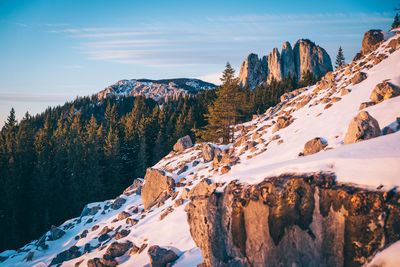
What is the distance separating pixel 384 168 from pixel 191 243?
865cm

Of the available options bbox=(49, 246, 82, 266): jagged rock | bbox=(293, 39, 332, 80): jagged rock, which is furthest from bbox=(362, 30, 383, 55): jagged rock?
bbox=(293, 39, 332, 80): jagged rock

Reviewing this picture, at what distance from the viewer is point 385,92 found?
12.0 metres

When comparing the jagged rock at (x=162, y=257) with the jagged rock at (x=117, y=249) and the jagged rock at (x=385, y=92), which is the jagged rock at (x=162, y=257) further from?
the jagged rock at (x=385, y=92)

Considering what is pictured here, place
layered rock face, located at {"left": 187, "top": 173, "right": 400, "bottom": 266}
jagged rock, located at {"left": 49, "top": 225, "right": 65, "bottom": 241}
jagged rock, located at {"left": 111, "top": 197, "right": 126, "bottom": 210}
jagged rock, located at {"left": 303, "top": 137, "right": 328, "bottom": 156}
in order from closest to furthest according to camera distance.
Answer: layered rock face, located at {"left": 187, "top": 173, "right": 400, "bottom": 266}
jagged rock, located at {"left": 303, "top": 137, "right": 328, "bottom": 156}
jagged rock, located at {"left": 49, "top": 225, "right": 65, "bottom": 241}
jagged rock, located at {"left": 111, "top": 197, "right": 126, "bottom": 210}

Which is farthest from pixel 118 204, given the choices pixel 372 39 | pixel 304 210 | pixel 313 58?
pixel 313 58

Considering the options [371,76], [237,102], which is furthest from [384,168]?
[237,102]

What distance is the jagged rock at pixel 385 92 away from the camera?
11.6 metres

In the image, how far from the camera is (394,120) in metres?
9.05

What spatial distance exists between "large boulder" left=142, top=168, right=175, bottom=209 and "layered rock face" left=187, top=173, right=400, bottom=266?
1062cm

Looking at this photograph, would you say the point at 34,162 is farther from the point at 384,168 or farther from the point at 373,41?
the point at 373,41

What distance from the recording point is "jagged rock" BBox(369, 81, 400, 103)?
1160 cm

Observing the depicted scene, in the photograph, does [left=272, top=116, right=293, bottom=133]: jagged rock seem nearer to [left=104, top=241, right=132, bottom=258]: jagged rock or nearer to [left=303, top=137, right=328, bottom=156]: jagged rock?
[left=303, top=137, right=328, bottom=156]: jagged rock

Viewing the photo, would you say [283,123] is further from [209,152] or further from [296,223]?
[296,223]

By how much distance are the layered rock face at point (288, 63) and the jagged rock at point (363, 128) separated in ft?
312
